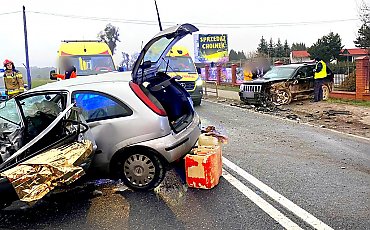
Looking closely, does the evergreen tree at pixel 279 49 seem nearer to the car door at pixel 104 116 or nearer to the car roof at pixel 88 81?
the car roof at pixel 88 81

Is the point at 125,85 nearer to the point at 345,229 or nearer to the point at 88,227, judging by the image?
the point at 88,227

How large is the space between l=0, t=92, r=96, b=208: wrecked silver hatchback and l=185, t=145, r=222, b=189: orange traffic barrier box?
4.17ft

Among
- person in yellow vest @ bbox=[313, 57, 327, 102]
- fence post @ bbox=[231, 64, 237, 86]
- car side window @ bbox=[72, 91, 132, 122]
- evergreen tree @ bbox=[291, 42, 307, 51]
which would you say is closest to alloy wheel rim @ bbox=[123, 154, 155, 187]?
car side window @ bbox=[72, 91, 132, 122]

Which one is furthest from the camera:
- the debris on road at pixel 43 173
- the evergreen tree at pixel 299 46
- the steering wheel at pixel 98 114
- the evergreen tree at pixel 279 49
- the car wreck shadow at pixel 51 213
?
the evergreen tree at pixel 299 46

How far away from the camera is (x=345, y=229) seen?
3.83 meters

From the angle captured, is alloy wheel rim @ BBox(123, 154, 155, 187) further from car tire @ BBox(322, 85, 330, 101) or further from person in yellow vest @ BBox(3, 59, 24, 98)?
car tire @ BBox(322, 85, 330, 101)

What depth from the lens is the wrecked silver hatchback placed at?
3.99 m

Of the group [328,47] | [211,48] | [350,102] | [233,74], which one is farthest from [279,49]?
[350,102]

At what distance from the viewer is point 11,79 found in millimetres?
12258

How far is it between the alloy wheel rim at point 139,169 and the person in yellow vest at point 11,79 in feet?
27.5

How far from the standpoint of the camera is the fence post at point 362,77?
1555 cm

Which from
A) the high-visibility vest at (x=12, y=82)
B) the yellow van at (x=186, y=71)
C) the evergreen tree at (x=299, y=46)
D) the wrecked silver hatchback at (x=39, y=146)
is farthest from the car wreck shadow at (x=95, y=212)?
the evergreen tree at (x=299, y=46)

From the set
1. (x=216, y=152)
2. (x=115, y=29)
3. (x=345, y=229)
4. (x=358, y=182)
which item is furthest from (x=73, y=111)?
(x=115, y=29)

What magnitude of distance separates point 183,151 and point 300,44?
74329 millimetres
